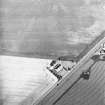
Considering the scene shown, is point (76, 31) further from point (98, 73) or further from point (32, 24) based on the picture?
point (98, 73)

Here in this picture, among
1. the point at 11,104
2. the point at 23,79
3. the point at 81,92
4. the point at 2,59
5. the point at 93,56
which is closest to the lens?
the point at 81,92

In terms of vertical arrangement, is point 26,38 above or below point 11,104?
above

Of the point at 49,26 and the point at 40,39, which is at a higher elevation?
the point at 49,26

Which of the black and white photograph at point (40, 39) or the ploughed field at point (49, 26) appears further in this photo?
the ploughed field at point (49, 26)

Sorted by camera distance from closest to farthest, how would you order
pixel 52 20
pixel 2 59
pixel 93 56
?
pixel 93 56 → pixel 2 59 → pixel 52 20

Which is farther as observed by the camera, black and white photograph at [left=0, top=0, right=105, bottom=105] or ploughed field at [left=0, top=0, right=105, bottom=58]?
ploughed field at [left=0, top=0, right=105, bottom=58]

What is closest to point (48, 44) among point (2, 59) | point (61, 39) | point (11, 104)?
point (61, 39)

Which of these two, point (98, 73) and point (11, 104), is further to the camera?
point (11, 104)

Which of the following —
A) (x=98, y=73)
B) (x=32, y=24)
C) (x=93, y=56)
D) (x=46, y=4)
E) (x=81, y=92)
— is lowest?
(x=81, y=92)
